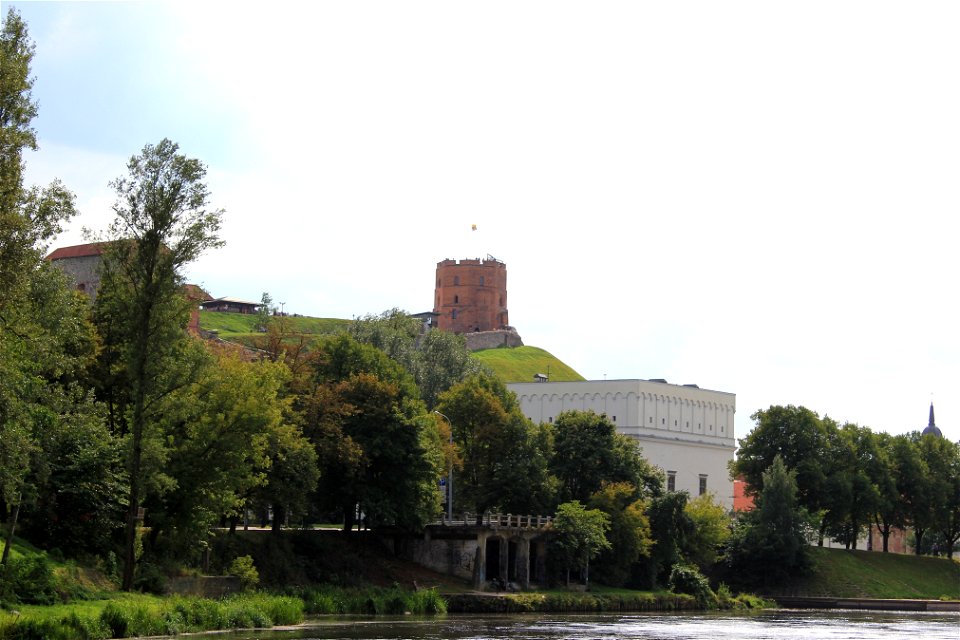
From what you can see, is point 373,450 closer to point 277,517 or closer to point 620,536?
point 277,517

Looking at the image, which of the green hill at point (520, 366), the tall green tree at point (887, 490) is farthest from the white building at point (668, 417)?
the green hill at point (520, 366)

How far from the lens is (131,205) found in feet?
144

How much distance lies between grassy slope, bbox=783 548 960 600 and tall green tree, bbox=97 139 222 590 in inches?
2361

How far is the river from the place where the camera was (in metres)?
47.8

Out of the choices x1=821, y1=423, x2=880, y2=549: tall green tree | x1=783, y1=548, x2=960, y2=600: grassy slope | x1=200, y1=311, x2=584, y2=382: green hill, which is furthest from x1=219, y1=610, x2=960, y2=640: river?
x1=200, y1=311, x2=584, y2=382: green hill

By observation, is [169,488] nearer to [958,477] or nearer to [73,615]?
[73,615]

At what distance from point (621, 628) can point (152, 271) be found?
25.5m

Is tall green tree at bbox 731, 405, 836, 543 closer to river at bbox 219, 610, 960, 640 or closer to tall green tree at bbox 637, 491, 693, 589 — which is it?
tall green tree at bbox 637, 491, 693, 589

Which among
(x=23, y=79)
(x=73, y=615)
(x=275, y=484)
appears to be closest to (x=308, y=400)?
(x=275, y=484)

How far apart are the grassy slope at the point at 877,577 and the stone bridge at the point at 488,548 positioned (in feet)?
80.3

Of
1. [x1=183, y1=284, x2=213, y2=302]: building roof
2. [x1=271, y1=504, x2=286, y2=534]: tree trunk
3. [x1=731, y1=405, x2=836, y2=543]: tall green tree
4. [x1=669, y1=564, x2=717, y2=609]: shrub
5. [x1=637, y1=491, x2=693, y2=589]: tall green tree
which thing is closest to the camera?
[x1=183, y1=284, x2=213, y2=302]: building roof

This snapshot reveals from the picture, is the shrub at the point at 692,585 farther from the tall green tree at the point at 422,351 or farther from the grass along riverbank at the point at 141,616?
the grass along riverbank at the point at 141,616

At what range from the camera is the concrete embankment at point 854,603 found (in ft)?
297

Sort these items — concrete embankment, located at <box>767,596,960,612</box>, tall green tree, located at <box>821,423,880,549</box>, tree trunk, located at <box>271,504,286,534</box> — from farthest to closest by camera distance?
1. tall green tree, located at <box>821,423,880,549</box>
2. concrete embankment, located at <box>767,596,960,612</box>
3. tree trunk, located at <box>271,504,286,534</box>
